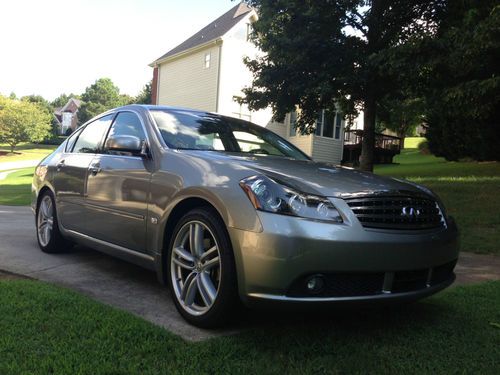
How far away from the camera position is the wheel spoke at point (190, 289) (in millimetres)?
3367

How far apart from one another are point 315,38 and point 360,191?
9.08m

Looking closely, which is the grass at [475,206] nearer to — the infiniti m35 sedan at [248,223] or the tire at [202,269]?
the infiniti m35 sedan at [248,223]

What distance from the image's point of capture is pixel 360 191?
3074 mm


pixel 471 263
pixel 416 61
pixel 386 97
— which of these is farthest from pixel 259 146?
pixel 386 97

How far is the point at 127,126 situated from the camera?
455 cm

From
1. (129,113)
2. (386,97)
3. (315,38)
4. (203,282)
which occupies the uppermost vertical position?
(315,38)

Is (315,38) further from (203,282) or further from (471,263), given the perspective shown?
(203,282)

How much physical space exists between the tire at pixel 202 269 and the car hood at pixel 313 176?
41cm

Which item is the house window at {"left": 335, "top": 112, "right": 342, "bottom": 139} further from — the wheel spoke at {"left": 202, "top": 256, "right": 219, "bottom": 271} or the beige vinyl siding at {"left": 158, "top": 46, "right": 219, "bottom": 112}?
the wheel spoke at {"left": 202, "top": 256, "right": 219, "bottom": 271}

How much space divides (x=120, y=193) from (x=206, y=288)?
4.41 ft

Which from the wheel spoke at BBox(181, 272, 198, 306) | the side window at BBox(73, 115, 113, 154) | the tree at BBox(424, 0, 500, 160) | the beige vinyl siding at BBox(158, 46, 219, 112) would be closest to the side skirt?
the wheel spoke at BBox(181, 272, 198, 306)

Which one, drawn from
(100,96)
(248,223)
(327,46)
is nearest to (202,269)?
(248,223)

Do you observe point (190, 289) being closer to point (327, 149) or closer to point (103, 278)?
point (103, 278)

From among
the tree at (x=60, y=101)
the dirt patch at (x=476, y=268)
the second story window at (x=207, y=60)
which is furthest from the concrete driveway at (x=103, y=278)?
the tree at (x=60, y=101)
